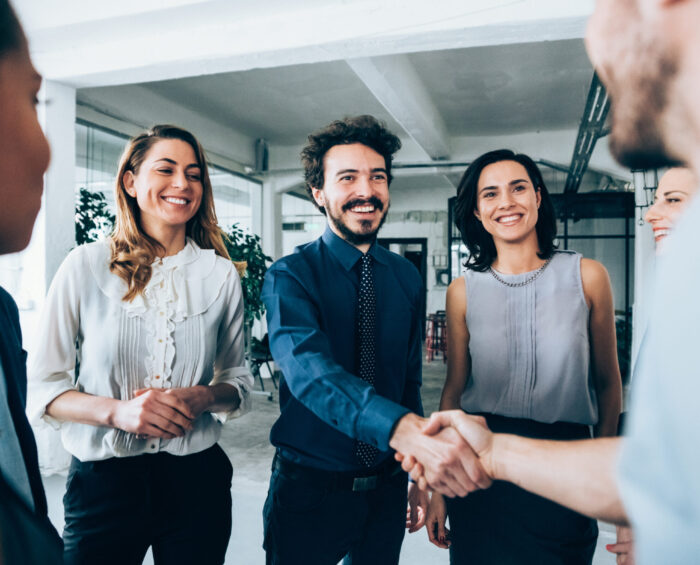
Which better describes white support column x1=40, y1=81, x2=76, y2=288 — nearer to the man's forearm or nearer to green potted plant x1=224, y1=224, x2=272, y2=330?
green potted plant x1=224, y1=224, x2=272, y2=330

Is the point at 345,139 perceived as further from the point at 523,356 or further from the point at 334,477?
the point at 334,477

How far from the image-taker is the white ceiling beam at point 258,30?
2.75m

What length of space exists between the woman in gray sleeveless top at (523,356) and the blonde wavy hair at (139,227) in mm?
929

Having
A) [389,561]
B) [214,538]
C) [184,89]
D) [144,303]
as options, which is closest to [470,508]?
[389,561]

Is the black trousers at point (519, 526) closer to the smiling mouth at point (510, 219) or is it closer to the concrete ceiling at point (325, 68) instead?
the smiling mouth at point (510, 219)

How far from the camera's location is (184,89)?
557 cm

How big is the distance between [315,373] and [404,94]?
13.3ft

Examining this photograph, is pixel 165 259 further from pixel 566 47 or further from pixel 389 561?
pixel 566 47

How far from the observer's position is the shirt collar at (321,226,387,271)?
5.53 feet

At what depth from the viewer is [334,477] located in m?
1.52

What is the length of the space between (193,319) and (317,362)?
0.45m

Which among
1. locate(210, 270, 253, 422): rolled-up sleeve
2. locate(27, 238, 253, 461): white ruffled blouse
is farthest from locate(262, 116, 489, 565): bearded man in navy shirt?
locate(27, 238, 253, 461): white ruffled blouse

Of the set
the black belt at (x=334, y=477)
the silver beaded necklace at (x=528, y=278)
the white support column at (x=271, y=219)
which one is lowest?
the black belt at (x=334, y=477)

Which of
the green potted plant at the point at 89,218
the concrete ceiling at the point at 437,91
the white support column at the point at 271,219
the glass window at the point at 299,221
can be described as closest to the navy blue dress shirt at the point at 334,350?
the green potted plant at the point at 89,218
